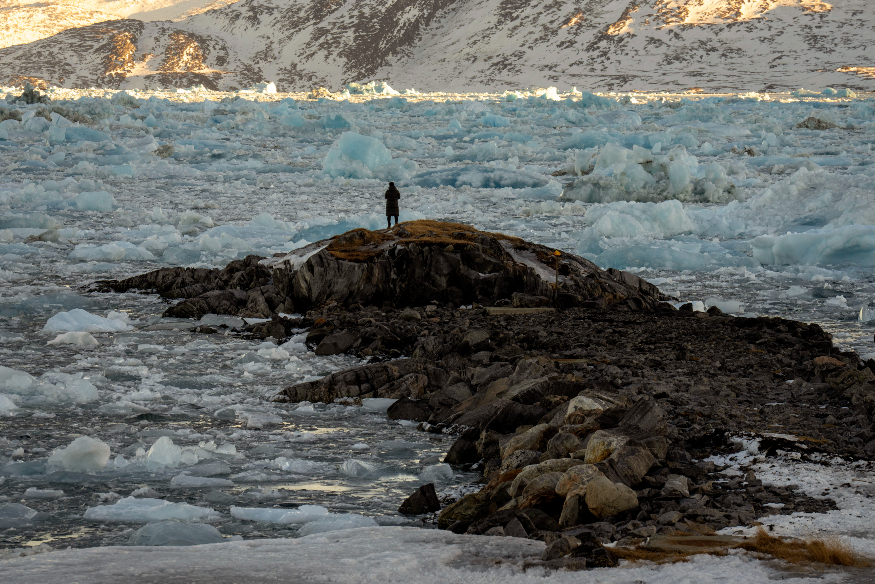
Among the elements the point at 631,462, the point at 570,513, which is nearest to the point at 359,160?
the point at 631,462

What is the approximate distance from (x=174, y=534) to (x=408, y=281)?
731 centimetres

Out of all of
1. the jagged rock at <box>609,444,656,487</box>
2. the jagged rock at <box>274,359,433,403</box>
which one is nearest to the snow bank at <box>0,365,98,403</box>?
the jagged rock at <box>274,359,433,403</box>

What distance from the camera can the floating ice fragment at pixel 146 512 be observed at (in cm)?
499

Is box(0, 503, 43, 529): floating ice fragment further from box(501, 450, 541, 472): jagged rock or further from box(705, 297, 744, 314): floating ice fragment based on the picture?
box(705, 297, 744, 314): floating ice fragment

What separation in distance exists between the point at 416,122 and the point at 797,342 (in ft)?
102

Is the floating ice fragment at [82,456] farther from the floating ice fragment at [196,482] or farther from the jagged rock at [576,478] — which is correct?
the jagged rock at [576,478]

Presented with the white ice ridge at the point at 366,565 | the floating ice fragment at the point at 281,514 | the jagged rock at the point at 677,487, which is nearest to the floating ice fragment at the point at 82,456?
the floating ice fragment at the point at 281,514

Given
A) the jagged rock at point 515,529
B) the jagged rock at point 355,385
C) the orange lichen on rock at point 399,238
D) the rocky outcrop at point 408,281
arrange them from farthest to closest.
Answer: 1. the orange lichen on rock at point 399,238
2. the rocky outcrop at point 408,281
3. the jagged rock at point 355,385
4. the jagged rock at point 515,529

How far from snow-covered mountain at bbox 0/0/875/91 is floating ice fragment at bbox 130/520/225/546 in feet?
243

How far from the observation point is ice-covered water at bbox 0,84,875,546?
18.9 ft

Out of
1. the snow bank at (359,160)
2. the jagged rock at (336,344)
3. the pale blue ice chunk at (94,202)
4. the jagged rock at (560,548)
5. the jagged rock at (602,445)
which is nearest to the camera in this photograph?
the jagged rock at (560,548)

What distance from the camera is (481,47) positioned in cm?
9881

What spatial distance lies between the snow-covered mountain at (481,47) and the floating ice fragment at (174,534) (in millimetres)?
73924

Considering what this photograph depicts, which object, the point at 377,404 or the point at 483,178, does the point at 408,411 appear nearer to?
the point at 377,404
